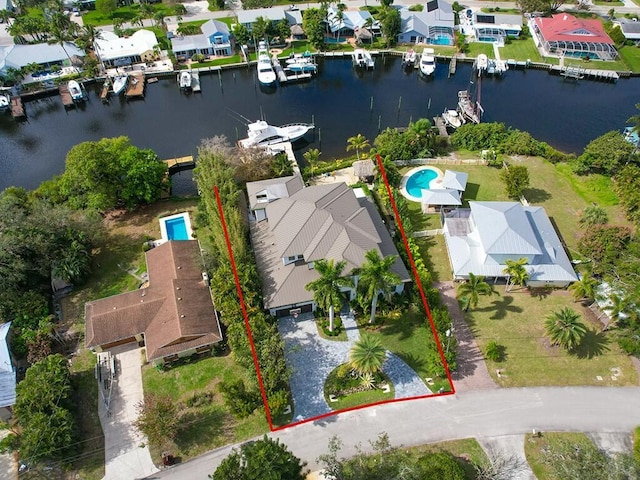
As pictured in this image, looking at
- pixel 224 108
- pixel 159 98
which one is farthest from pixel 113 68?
pixel 224 108

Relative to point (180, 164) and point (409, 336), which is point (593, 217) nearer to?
point (409, 336)

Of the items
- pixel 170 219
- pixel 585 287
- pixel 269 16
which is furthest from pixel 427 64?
pixel 170 219

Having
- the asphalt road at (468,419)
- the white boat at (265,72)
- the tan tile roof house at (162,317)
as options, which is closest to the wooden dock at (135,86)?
the white boat at (265,72)

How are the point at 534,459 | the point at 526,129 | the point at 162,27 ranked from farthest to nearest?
the point at 162,27 → the point at 526,129 → the point at 534,459

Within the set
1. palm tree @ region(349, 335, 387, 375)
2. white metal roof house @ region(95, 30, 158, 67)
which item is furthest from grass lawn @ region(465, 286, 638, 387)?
white metal roof house @ region(95, 30, 158, 67)

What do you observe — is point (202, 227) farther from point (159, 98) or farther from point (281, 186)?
point (159, 98)

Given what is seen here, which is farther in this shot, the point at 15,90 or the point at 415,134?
the point at 15,90
